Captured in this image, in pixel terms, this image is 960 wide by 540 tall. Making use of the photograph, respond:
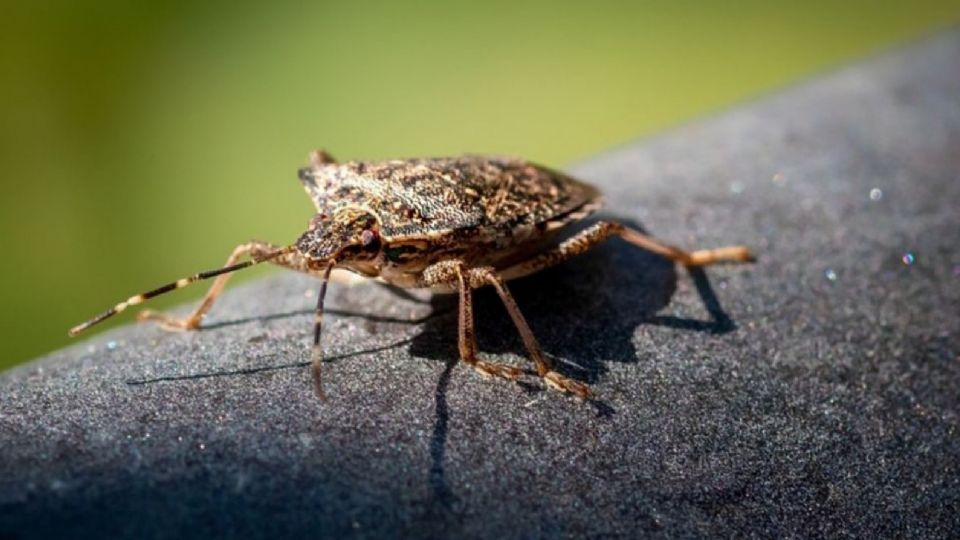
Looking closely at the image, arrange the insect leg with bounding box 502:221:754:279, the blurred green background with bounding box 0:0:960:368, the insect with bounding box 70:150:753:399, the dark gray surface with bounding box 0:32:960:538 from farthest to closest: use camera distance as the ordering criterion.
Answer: the blurred green background with bounding box 0:0:960:368, the insect leg with bounding box 502:221:754:279, the insect with bounding box 70:150:753:399, the dark gray surface with bounding box 0:32:960:538

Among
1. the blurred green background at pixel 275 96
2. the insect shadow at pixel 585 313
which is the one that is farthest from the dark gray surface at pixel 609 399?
the blurred green background at pixel 275 96

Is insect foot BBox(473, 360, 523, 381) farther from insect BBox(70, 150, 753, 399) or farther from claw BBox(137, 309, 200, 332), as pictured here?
claw BBox(137, 309, 200, 332)

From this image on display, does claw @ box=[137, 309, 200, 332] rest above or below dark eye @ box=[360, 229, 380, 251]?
below

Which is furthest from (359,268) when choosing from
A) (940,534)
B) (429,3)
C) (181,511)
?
(429,3)

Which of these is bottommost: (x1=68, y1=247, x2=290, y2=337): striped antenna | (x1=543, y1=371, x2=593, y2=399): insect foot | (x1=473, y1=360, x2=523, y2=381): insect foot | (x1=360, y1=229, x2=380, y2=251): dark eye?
(x1=543, y1=371, x2=593, y2=399): insect foot

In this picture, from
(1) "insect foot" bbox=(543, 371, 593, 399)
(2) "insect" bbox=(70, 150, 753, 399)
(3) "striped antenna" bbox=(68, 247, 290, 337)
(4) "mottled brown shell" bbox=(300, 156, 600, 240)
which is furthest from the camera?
(4) "mottled brown shell" bbox=(300, 156, 600, 240)

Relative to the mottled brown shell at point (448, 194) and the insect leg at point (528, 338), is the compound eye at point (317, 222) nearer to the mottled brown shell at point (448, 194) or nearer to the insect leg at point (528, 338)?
the mottled brown shell at point (448, 194)

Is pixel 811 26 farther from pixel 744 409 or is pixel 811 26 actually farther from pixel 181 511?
pixel 181 511

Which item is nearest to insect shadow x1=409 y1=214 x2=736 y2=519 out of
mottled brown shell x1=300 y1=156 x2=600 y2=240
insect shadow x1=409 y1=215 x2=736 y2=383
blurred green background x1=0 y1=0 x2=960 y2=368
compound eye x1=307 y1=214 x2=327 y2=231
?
insect shadow x1=409 y1=215 x2=736 y2=383

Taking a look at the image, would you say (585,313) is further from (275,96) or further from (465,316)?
(275,96)
